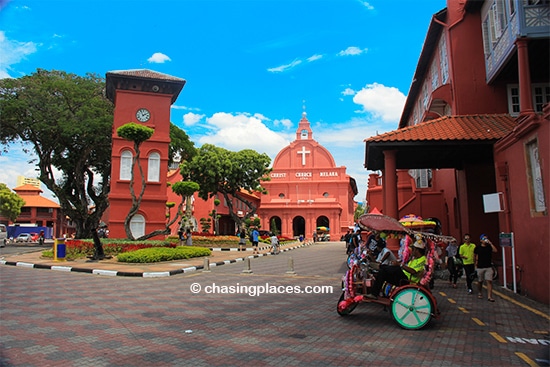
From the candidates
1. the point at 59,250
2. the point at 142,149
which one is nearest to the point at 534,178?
the point at 59,250

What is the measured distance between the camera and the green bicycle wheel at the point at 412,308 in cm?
658

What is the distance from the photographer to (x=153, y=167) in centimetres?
2491

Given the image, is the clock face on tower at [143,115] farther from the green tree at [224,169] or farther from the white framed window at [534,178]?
the white framed window at [534,178]

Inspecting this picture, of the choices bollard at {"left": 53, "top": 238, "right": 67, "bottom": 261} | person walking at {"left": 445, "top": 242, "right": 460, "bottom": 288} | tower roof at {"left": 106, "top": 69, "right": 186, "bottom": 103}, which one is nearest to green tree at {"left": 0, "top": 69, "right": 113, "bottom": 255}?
tower roof at {"left": 106, "top": 69, "right": 186, "bottom": 103}

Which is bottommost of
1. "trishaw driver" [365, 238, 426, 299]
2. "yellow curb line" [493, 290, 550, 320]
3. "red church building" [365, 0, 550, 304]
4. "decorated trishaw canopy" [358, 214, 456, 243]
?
"yellow curb line" [493, 290, 550, 320]

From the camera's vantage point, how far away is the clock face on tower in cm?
2486

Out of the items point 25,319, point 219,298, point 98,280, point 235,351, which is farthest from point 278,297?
point 98,280

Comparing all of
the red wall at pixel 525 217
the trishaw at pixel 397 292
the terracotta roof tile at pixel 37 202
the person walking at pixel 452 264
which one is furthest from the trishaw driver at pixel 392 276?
the terracotta roof tile at pixel 37 202

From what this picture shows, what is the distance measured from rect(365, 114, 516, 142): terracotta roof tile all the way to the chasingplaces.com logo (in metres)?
5.02

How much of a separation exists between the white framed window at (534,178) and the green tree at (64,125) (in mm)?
26926

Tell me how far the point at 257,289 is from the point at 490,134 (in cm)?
815

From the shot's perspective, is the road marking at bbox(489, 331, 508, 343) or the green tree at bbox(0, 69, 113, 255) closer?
the road marking at bbox(489, 331, 508, 343)

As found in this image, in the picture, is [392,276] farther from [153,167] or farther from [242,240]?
[242,240]

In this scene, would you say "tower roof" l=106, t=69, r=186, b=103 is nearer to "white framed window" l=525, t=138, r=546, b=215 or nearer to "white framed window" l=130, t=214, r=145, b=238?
"white framed window" l=130, t=214, r=145, b=238
